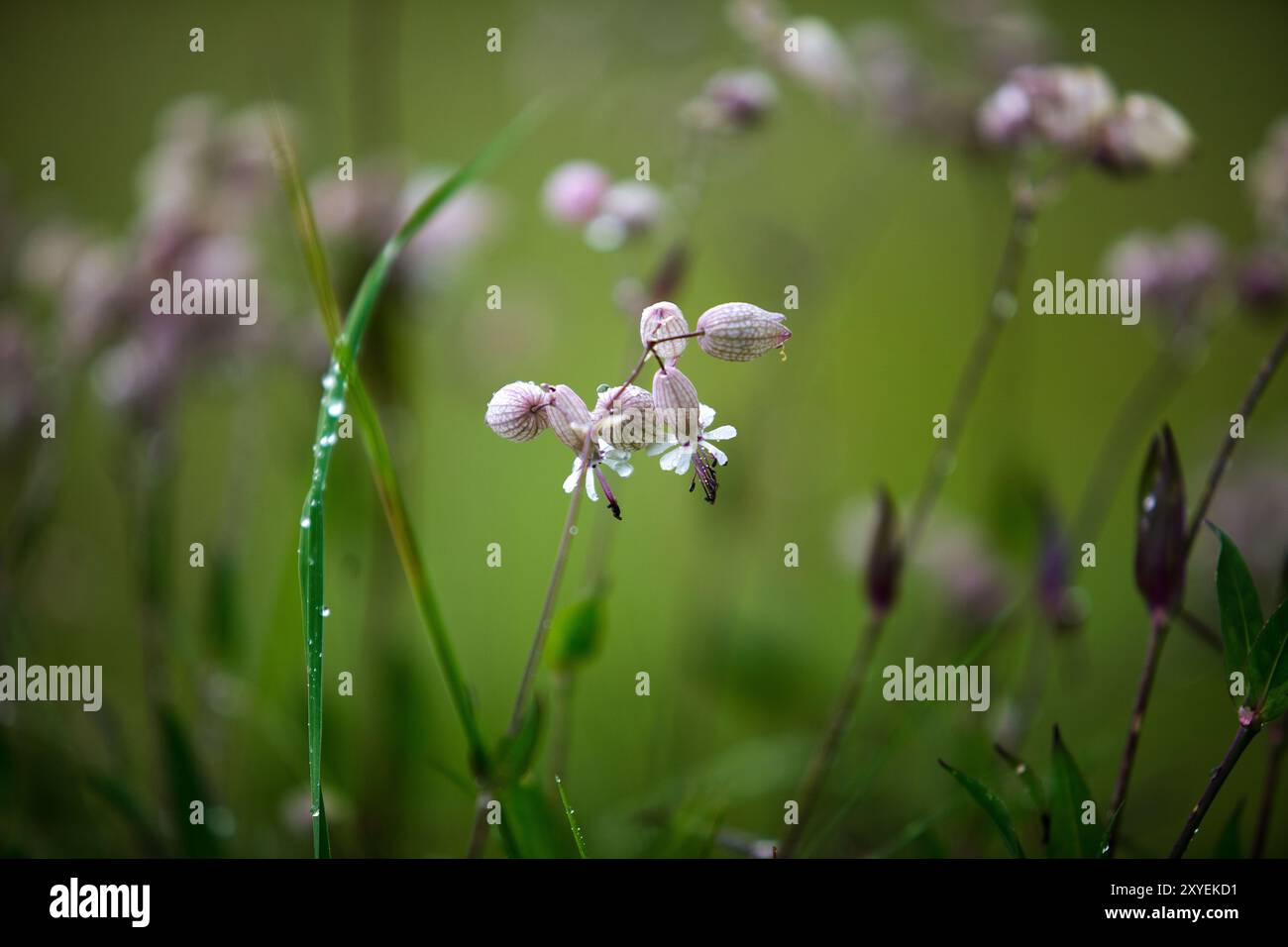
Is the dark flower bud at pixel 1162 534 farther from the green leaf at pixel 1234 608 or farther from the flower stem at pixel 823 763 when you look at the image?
the flower stem at pixel 823 763

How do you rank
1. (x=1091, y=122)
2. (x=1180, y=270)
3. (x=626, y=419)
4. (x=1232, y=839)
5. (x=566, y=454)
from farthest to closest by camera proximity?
(x=566, y=454) < (x=1180, y=270) < (x=1091, y=122) < (x=1232, y=839) < (x=626, y=419)

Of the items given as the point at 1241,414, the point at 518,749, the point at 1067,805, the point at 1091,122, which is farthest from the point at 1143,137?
the point at 518,749

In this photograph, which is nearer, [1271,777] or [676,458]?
[676,458]

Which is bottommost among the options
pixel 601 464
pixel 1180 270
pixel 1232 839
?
pixel 1232 839

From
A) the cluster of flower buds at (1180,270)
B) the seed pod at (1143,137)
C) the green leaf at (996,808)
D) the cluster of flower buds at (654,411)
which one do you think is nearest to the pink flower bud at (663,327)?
the cluster of flower buds at (654,411)

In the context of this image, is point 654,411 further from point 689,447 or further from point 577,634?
point 577,634
